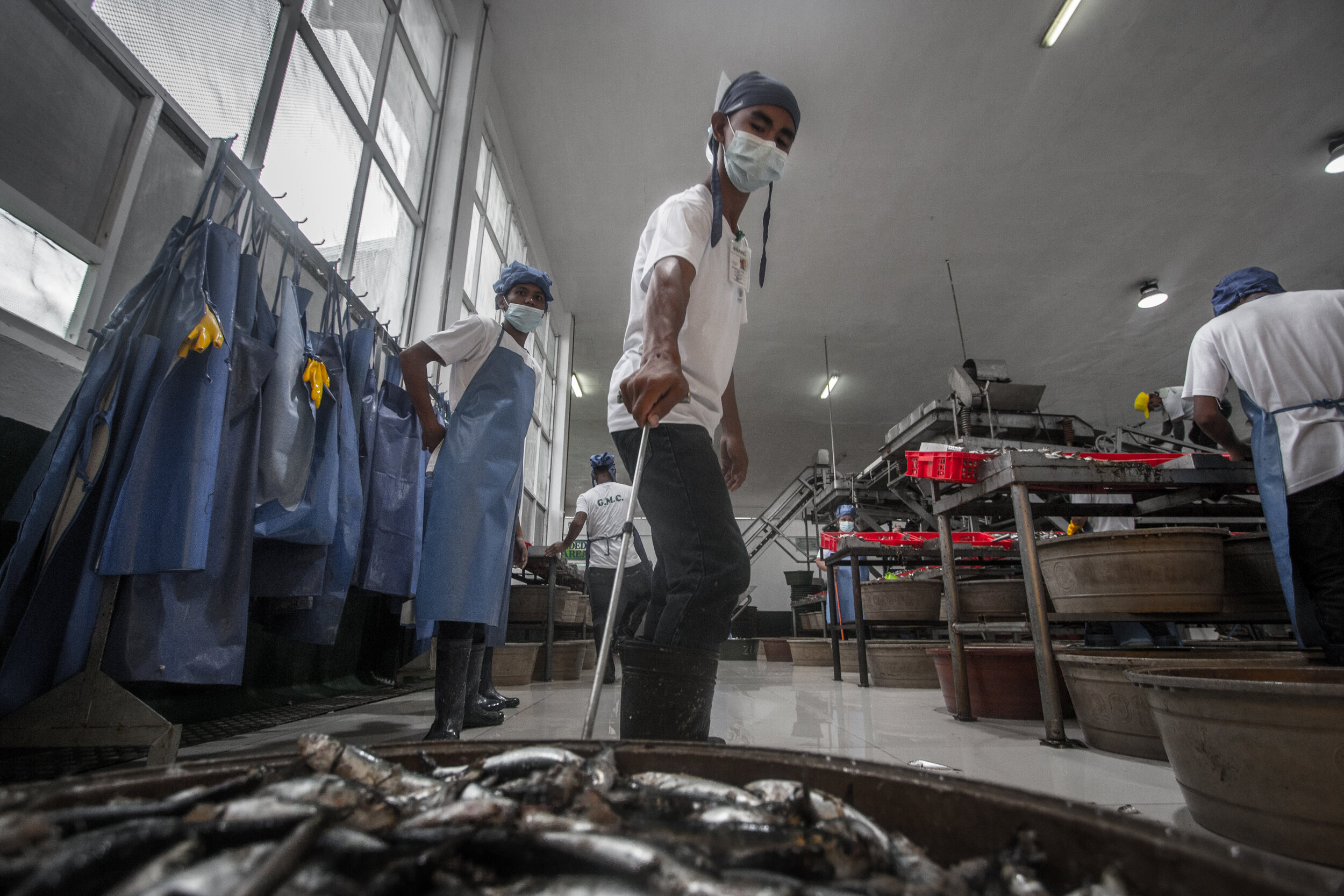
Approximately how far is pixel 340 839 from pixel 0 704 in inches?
48.8

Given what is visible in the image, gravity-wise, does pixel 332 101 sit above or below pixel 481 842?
above

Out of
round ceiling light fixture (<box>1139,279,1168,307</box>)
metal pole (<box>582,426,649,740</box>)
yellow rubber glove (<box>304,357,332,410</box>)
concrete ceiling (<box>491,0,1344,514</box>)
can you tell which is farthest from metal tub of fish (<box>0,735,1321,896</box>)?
round ceiling light fixture (<box>1139,279,1168,307</box>)

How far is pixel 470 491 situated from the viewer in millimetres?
1872

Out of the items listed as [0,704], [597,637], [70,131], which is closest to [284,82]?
[70,131]

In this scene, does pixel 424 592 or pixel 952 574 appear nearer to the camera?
pixel 424 592

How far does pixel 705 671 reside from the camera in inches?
47.8

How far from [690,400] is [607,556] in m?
3.28

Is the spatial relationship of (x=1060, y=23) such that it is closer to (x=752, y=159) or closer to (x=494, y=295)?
(x=752, y=159)

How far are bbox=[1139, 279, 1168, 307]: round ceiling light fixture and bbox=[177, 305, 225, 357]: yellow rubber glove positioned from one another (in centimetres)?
925

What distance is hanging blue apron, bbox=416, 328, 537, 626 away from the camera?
179 cm

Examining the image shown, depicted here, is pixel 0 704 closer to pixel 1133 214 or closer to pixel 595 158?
pixel 595 158

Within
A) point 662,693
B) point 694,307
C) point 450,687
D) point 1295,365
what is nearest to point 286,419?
point 450,687

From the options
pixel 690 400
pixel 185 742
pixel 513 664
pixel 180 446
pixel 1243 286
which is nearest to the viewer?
pixel 180 446

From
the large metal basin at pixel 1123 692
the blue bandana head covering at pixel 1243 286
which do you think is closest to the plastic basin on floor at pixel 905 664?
the large metal basin at pixel 1123 692
